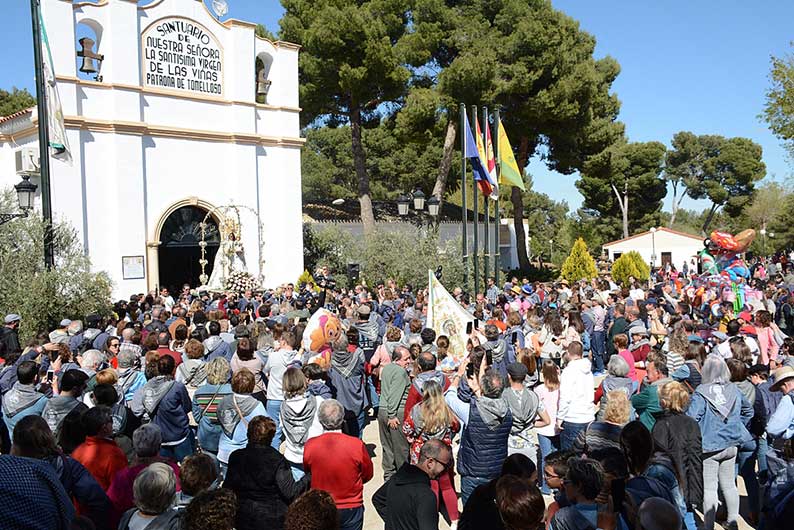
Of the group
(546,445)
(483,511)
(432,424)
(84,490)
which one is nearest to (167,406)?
(84,490)

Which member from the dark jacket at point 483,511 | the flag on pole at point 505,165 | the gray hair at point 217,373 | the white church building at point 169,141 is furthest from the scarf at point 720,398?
the white church building at point 169,141

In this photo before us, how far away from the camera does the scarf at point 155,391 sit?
5973mm

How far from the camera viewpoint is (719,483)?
570cm

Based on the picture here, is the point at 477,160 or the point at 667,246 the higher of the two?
the point at 477,160

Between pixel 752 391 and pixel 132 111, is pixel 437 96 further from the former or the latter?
pixel 752 391

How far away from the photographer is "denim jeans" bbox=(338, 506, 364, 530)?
455 cm

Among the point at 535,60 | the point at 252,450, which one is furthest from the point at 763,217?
the point at 252,450

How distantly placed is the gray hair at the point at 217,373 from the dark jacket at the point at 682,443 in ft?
11.8

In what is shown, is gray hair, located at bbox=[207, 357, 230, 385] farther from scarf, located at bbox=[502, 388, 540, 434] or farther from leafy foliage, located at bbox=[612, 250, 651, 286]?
leafy foliage, located at bbox=[612, 250, 651, 286]

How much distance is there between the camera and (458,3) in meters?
30.6

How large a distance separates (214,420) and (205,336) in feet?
12.1

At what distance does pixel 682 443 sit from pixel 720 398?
95 centimetres

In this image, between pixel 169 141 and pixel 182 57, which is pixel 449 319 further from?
pixel 182 57

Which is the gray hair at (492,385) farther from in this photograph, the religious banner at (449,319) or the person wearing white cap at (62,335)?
the person wearing white cap at (62,335)
